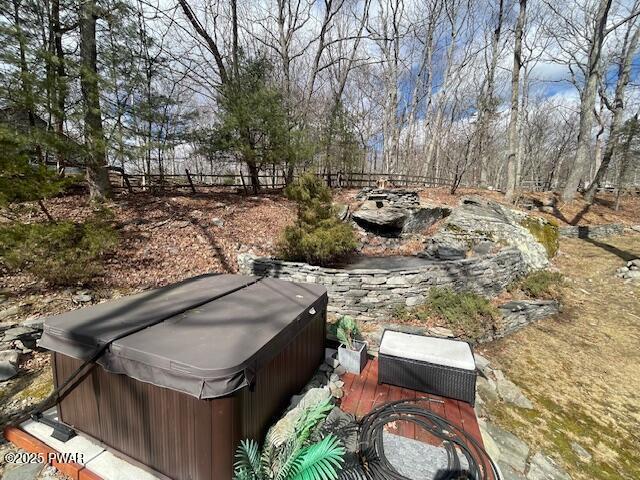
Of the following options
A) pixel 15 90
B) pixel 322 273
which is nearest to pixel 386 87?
pixel 322 273

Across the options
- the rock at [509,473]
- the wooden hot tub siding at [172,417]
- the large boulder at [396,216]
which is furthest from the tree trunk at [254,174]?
the rock at [509,473]

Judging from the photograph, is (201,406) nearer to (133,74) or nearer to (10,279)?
(10,279)

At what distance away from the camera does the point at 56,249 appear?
449 cm

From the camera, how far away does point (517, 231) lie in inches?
326

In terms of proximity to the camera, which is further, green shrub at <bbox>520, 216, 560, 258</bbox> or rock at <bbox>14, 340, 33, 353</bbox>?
green shrub at <bbox>520, 216, 560, 258</bbox>

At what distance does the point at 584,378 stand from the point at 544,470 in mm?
2423

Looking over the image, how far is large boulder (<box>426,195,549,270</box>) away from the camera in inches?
301

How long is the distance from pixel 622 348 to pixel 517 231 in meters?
4.09

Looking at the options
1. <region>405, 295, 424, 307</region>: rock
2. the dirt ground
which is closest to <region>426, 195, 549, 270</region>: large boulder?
the dirt ground

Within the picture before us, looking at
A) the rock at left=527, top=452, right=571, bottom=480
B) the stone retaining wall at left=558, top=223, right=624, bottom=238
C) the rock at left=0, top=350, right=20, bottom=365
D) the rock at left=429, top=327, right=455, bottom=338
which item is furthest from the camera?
the stone retaining wall at left=558, top=223, right=624, bottom=238

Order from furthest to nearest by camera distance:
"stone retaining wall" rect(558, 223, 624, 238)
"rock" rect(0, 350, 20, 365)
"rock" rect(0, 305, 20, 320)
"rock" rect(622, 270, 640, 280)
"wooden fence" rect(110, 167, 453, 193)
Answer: "stone retaining wall" rect(558, 223, 624, 238)
"wooden fence" rect(110, 167, 453, 193)
"rock" rect(622, 270, 640, 280)
"rock" rect(0, 305, 20, 320)
"rock" rect(0, 350, 20, 365)

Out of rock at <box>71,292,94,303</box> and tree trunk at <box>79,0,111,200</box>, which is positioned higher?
tree trunk at <box>79,0,111,200</box>

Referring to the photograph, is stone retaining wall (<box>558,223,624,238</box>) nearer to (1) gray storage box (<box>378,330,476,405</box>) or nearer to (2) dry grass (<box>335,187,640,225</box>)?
(2) dry grass (<box>335,187,640,225</box>)

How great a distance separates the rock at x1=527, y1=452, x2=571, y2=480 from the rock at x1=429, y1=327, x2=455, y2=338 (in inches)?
76.5
